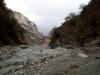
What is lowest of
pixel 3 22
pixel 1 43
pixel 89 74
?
pixel 89 74

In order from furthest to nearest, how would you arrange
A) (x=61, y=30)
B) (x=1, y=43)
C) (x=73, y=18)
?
(x=61, y=30) < (x=73, y=18) < (x=1, y=43)

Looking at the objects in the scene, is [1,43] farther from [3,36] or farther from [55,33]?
[55,33]

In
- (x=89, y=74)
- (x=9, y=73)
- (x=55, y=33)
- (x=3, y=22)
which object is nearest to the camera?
(x=89, y=74)

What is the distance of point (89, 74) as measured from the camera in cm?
1316

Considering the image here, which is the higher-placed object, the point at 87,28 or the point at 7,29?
the point at 7,29

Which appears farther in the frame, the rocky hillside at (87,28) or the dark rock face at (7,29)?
the dark rock face at (7,29)

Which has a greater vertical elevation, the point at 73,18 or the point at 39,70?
the point at 73,18

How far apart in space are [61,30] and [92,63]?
53619mm

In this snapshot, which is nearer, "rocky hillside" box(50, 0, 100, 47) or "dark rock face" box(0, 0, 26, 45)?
"rocky hillside" box(50, 0, 100, 47)

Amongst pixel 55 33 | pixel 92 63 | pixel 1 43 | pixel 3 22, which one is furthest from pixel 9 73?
pixel 55 33

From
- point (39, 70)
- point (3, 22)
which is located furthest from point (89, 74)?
point (3, 22)

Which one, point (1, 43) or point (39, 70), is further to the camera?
point (1, 43)

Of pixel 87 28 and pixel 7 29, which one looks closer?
pixel 87 28

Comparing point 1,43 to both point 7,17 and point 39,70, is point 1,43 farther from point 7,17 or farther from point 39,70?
point 39,70
